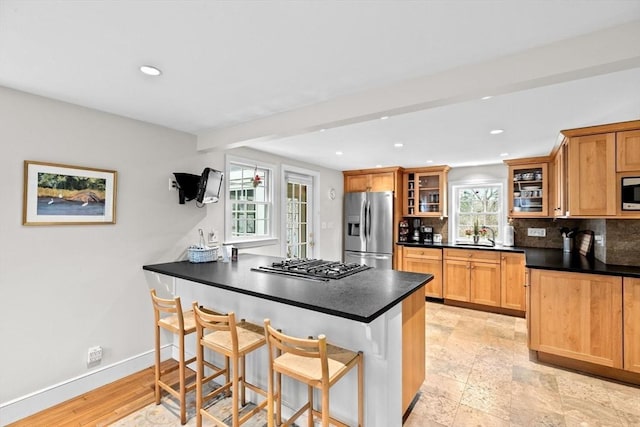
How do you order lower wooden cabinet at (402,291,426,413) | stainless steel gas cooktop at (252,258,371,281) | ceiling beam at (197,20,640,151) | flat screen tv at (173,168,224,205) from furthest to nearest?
flat screen tv at (173,168,224,205), stainless steel gas cooktop at (252,258,371,281), lower wooden cabinet at (402,291,426,413), ceiling beam at (197,20,640,151)

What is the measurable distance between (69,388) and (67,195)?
4.87 feet

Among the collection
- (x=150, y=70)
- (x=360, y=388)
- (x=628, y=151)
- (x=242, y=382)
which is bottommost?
(x=242, y=382)

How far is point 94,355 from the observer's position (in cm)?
243

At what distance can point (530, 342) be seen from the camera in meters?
2.88

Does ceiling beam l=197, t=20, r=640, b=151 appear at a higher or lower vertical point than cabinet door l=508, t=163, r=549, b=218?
higher

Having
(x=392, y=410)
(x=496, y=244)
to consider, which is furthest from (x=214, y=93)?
(x=496, y=244)

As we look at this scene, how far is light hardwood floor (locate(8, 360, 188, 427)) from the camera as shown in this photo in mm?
2057

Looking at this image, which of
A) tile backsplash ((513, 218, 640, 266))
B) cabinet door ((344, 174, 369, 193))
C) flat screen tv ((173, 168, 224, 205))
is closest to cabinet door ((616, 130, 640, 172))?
tile backsplash ((513, 218, 640, 266))

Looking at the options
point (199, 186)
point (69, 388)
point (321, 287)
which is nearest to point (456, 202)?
point (321, 287)

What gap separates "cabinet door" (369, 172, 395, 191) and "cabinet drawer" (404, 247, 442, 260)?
44.1 inches

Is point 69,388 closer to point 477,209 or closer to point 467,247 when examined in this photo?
point 467,247

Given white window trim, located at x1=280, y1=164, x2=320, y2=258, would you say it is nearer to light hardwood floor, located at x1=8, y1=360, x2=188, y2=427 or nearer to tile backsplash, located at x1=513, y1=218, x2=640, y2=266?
light hardwood floor, located at x1=8, y1=360, x2=188, y2=427

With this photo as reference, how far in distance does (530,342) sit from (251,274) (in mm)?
2744

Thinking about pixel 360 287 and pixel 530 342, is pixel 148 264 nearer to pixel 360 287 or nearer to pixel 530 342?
pixel 360 287
